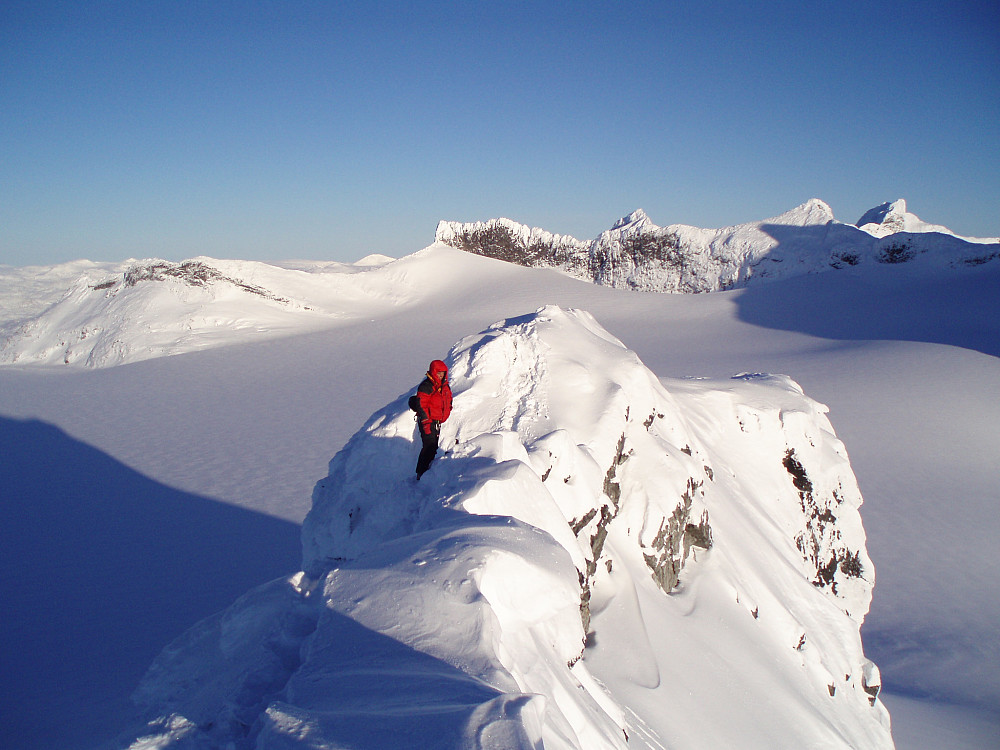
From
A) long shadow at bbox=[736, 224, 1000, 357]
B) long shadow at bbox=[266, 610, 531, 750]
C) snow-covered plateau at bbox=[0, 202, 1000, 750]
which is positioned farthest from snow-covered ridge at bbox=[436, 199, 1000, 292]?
long shadow at bbox=[266, 610, 531, 750]

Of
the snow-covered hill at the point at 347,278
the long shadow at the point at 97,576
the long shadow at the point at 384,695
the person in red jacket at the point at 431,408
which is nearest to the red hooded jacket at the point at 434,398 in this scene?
the person in red jacket at the point at 431,408

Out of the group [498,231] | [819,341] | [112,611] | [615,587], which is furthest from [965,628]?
[498,231]

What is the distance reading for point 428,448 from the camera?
3.55 m

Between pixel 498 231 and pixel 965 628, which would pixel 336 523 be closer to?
pixel 965 628

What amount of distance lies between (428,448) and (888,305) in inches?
1032

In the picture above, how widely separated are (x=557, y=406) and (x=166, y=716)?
280 cm

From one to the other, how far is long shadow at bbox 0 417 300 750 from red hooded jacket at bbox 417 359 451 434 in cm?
277

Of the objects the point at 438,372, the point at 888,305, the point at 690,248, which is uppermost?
the point at 690,248

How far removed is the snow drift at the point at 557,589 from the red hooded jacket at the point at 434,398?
21 centimetres

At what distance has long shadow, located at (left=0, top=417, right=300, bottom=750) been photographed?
404cm

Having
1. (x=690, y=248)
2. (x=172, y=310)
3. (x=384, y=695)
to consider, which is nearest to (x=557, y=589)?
(x=384, y=695)

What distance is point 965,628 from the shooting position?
668cm

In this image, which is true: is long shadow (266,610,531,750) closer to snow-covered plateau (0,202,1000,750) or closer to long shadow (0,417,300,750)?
snow-covered plateau (0,202,1000,750)

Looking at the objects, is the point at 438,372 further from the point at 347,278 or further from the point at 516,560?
the point at 347,278
